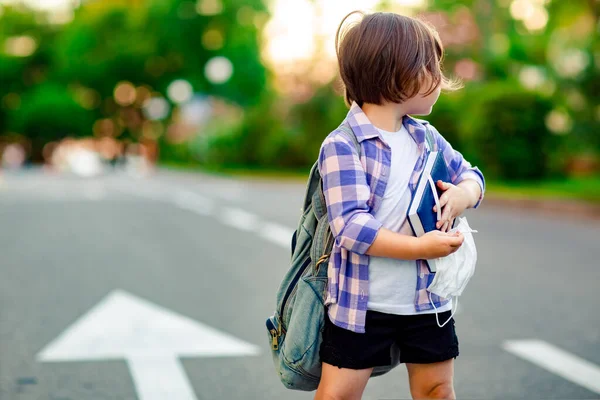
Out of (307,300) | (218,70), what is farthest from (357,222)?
(218,70)

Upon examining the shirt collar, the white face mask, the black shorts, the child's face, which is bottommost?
the black shorts

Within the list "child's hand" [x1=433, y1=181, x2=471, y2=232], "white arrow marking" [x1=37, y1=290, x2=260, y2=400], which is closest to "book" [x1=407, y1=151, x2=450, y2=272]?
"child's hand" [x1=433, y1=181, x2=471, y2=232]

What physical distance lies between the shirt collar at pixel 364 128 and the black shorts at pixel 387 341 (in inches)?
18.9

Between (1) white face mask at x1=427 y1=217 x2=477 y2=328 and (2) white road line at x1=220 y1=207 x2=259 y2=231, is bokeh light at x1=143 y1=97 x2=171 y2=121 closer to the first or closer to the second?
(2) white road line at x1=220 y1=207 x2=259 y2=231

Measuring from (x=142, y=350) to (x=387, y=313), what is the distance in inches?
106

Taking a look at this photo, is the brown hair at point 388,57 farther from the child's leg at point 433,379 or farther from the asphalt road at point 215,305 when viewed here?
the asphalt road at point 215,305

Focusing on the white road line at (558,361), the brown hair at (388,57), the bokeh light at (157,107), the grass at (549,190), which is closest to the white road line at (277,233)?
the white road line at (558,361)

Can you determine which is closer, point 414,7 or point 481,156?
point 481,156

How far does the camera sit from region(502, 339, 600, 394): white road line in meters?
4.15

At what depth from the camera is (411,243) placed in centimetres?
224

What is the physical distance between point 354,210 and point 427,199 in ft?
0.73

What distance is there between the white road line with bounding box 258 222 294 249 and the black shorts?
754 centimetres

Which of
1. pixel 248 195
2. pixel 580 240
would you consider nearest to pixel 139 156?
pixel 248 195

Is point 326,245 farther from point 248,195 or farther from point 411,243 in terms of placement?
point 248,195
